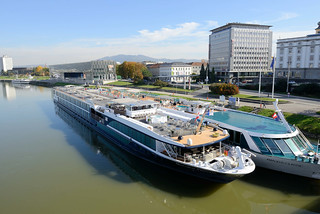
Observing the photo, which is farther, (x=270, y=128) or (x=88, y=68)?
(x=88, y=68)

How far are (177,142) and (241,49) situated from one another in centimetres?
9570

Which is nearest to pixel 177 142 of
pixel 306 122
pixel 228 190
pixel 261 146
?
pixel 228 190

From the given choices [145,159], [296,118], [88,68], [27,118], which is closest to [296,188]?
[145,159]

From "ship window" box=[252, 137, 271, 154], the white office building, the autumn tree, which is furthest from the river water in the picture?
the white office building

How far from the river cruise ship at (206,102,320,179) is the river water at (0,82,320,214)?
116 centimetres

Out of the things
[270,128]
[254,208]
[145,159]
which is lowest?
[254,208]

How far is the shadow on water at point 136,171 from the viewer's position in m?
17.9

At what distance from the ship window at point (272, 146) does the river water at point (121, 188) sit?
1995 mm

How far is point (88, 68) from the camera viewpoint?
12406cm

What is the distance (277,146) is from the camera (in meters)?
19.6

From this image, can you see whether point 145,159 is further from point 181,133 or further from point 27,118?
point 27,118

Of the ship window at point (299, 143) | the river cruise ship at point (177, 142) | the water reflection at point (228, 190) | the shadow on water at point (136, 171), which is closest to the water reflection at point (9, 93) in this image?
→ the shadow on water at point (136, 171)

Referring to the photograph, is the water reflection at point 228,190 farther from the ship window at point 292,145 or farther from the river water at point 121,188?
the ship window at point 292,145

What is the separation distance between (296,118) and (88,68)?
364 ft
